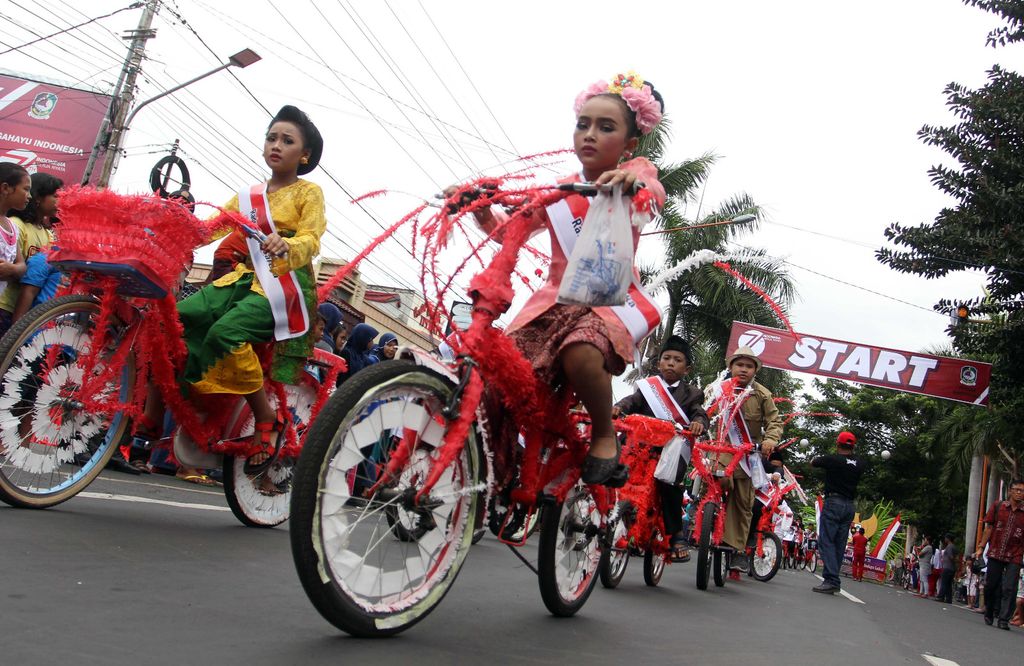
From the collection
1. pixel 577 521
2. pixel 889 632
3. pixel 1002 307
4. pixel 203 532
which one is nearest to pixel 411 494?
pixel 577 521

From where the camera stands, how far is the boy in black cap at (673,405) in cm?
697

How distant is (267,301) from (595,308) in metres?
2.06

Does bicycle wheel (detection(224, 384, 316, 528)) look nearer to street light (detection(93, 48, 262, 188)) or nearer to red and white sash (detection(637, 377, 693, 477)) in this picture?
red and white sash (detection(637, 377, 693, 477))

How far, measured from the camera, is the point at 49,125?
22844 mm

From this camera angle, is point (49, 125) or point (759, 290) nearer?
point (759, 290)

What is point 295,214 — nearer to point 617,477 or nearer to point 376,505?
point 617,477

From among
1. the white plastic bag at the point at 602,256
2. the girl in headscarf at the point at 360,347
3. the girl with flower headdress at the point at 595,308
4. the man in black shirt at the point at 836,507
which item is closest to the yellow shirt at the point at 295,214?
the girl with flower headdress at the point at 595,308

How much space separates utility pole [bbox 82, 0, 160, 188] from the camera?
1781 cm

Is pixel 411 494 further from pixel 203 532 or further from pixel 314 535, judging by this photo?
pixel 203 532

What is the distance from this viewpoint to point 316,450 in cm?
264

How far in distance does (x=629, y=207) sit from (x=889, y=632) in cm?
474

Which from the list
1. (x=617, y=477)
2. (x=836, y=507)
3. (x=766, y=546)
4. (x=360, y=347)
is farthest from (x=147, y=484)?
(x=766, y=546)

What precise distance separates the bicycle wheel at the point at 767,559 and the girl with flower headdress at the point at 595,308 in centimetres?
872

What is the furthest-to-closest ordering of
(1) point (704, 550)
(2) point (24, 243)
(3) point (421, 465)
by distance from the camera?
1. (1) point (704, 550)
2. (2) point (24, 243)
3. (3) point (421, 465)
